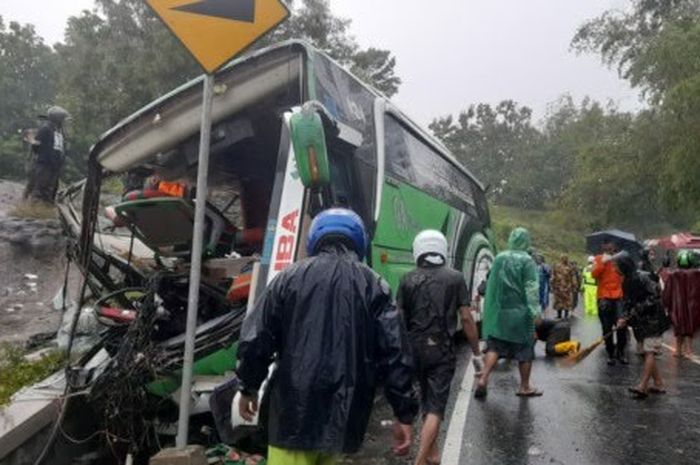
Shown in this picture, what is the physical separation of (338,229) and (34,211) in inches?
365

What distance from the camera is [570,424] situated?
21.0ft

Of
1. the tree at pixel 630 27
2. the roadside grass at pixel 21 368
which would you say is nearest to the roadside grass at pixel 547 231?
the tree at pixel 630 27

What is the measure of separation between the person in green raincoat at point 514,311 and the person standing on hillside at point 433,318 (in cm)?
211

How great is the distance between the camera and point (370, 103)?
702 centimetres

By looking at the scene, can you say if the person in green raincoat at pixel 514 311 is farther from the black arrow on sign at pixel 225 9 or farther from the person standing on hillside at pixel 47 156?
the person standing on hillside at pixel 47 156

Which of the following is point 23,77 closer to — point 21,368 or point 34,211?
point 34,211

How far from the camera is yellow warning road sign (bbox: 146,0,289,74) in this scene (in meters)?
4.24

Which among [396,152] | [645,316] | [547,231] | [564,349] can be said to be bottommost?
[564,349]

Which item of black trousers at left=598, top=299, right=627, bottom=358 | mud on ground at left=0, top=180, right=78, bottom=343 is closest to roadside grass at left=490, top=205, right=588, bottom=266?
black trousers at left=598, top=299, right=627, bottom=358

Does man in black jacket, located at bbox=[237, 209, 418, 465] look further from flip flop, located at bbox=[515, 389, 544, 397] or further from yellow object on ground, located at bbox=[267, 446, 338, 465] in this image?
flip flop, located at bbox=[515, 389, 544, 397]

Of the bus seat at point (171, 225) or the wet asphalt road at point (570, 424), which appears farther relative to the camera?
the bus seat at point (171, 225)

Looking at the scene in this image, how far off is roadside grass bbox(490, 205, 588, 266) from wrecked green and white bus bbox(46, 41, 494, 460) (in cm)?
3761

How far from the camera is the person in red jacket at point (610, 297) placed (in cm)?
982

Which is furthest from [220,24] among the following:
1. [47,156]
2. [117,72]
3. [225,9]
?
[117,72]
